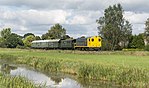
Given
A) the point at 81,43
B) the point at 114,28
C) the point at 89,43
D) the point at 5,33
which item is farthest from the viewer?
the point at 5,33

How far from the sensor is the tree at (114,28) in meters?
101

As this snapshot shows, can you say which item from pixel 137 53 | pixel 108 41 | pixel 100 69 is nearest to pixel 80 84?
pixel 100 69

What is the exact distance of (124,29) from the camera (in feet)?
333

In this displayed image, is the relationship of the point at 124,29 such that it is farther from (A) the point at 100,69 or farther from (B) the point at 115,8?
(A) the point at 100,69

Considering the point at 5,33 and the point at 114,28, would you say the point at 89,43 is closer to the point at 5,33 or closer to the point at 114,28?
the point at 114,28

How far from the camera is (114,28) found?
101 meters

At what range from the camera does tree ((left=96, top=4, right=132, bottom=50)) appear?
10056cm

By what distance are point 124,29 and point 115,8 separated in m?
8.00

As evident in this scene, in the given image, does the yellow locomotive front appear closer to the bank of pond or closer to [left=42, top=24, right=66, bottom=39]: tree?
the bank of pond

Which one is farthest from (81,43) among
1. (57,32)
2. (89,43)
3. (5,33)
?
(5,33)

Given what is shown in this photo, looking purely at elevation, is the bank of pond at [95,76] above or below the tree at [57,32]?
below

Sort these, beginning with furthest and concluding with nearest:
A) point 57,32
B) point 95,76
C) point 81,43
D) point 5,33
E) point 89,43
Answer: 1. point 5,33
2. point 57,32
3. point 81,43
4. point 89,43
5. point 95,76

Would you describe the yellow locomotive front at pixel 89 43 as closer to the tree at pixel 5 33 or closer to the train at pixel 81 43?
the train at pixel 81 43

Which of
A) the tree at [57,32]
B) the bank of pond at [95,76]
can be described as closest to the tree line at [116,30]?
the tree at [57,32]
